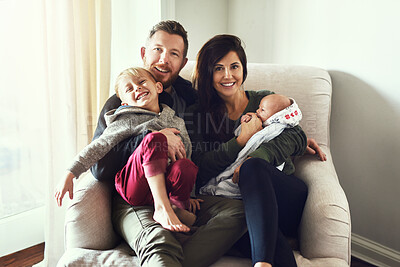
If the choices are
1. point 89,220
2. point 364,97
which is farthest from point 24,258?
point 364,97

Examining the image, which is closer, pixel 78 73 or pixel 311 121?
pixel 311 121

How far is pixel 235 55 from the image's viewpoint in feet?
4.70

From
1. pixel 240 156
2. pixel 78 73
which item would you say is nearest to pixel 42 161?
pixel 78 73

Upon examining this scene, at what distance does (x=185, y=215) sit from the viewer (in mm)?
1213

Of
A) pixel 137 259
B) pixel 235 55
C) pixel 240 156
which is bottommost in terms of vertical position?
pixel 137 259

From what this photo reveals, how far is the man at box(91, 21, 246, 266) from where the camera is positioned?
1058 millimetres

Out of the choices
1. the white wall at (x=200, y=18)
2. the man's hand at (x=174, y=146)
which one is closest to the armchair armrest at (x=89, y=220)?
the man's hand at (x=174, y=146)

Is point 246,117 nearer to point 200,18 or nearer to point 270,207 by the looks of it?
point 270,207

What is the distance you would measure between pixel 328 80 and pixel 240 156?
64 centimetres

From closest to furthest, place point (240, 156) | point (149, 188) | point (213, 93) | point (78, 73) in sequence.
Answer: point (149, 188) < point (240, 156) < point (213, 93) < point (78, 73)

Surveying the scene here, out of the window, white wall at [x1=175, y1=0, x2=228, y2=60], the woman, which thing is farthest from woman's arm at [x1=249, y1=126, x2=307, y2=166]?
white wall at [x1=175, y1=0, x2=228, y2=60]

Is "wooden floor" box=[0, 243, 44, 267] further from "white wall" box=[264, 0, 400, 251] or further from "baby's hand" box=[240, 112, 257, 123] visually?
"white wall" box=[264, 0, 400, 251]

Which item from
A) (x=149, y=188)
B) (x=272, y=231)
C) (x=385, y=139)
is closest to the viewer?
(x=272, y=231)

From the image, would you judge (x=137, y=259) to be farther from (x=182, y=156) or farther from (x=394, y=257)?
(x=394, y=257)
